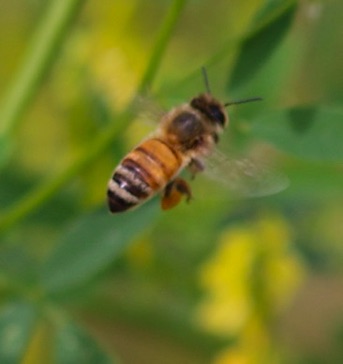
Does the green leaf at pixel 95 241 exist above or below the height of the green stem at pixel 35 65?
below

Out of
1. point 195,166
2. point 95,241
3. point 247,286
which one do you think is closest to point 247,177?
point 195,166

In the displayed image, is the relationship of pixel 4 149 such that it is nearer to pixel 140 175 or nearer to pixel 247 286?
pixel 140 175

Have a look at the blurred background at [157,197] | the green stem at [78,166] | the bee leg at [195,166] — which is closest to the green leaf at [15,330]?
the blurred background at [157,197]

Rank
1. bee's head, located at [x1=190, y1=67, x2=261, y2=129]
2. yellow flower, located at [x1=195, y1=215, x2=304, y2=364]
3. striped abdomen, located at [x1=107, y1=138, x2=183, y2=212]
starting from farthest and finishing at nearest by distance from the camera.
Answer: yellow flower, located at [x1=195, y1=215, x2=304, y2=364]
bee's head, located at [x1=190, y1=67, x2=261, y2=129]
striped abdomen, located at [x1=107, y1=138, x2=183, y2=212]

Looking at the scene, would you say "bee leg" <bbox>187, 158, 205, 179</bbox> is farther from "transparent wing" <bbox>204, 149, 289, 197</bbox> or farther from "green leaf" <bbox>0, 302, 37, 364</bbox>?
"green leaf" <bbox>0, 302, 37, 364</bbox>

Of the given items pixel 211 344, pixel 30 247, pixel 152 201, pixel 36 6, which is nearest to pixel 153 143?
pixel 152 201

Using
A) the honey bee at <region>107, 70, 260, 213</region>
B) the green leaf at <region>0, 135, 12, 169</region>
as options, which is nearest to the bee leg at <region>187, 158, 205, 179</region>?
the honey bee at <region>107, 70, 260, 213</region>

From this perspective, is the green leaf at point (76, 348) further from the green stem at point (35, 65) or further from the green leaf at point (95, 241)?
the green stem at point (35, 65)
